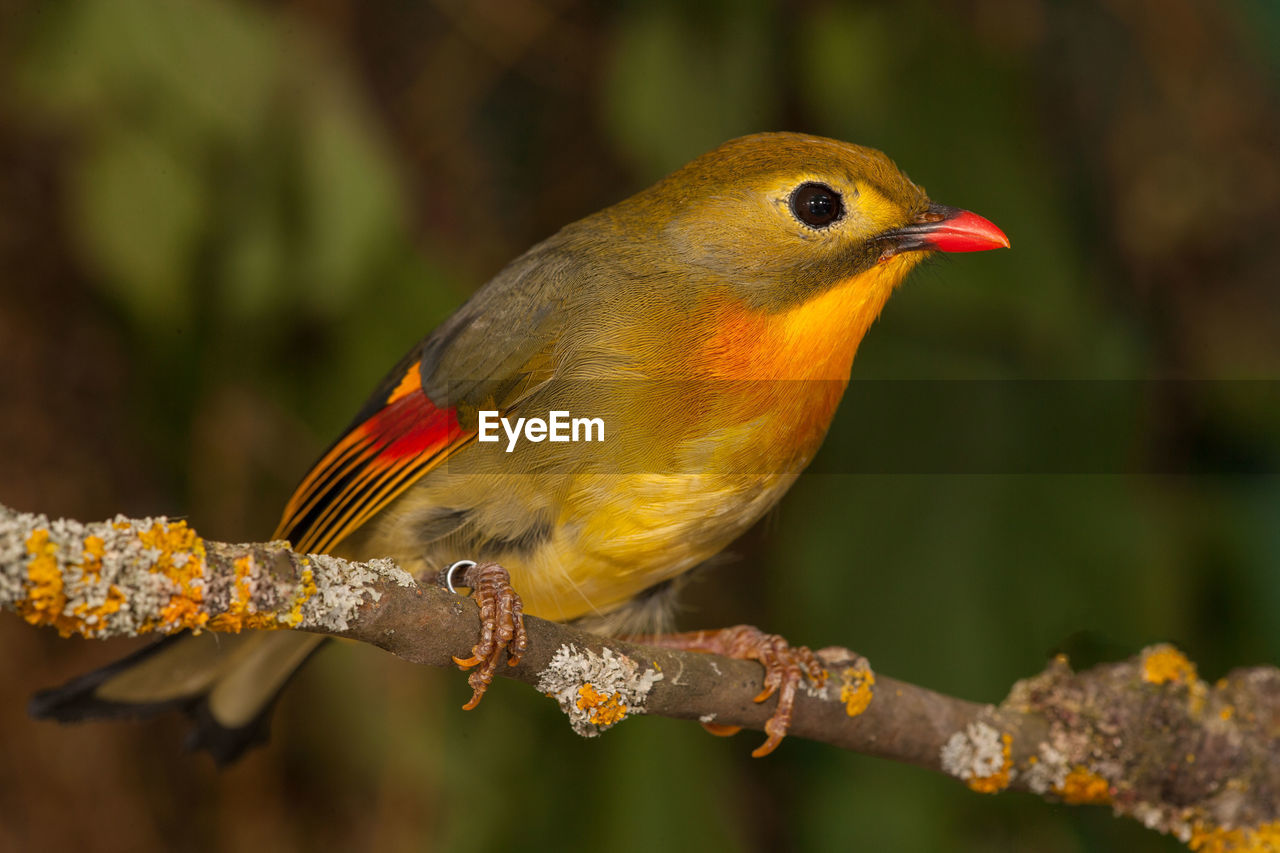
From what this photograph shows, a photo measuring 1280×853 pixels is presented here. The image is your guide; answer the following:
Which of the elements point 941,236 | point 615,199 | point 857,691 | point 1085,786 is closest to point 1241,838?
point 1085,786

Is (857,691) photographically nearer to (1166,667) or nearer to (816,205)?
(1166,667)

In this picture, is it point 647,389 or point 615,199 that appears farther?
point 615,199

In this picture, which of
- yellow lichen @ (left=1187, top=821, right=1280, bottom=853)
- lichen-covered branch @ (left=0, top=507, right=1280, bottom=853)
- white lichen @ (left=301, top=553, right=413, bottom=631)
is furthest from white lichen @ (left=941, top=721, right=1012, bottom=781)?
white lichen @ (left=301, top=553, right=413, bottom=631)

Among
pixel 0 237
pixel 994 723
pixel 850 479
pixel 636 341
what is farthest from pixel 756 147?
pixel 0 237

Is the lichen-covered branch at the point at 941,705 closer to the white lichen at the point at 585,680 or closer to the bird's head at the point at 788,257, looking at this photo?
the white lichen at the point at 585,680

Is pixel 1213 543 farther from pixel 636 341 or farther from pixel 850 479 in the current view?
pixel 636 341

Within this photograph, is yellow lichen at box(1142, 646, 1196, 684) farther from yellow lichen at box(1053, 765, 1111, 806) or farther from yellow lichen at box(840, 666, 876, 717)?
yellow lichen at box(840, 666, 876, 717)

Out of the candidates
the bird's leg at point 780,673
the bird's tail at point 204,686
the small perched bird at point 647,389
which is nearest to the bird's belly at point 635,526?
the small perched bird at point 647,389
